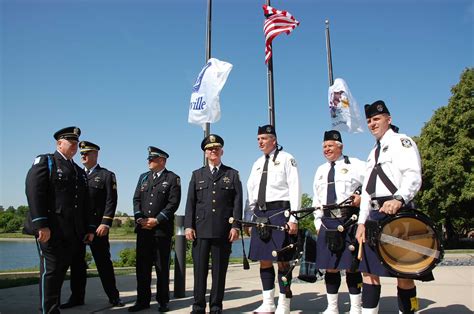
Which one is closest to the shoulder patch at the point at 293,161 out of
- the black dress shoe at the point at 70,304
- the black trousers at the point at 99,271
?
the black trousers at the point at 99,271

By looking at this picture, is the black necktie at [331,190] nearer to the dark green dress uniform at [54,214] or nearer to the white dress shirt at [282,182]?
the white dress shirt at [282,182]

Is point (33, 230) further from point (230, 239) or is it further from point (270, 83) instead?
point (270, 83)

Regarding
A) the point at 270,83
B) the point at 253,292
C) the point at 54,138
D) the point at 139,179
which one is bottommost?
the point at 253,292

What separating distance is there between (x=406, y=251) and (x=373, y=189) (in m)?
0.68

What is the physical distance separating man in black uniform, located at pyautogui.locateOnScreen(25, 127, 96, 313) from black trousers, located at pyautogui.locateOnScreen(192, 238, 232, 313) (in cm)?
150

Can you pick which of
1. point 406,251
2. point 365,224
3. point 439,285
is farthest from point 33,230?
point 439,285

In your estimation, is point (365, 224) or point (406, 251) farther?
point (365, 224)

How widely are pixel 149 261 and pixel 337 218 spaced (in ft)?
8.79

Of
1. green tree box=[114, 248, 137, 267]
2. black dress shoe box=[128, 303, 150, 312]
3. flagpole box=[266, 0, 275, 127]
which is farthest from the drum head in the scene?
green tree box=[114, 248, 137, 267]

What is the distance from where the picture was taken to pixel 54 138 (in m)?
5.29

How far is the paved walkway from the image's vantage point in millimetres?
5637

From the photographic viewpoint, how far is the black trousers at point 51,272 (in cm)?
463

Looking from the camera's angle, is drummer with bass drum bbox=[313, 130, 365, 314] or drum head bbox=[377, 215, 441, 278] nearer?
drum head bbox=[377, 215, 441, 278]

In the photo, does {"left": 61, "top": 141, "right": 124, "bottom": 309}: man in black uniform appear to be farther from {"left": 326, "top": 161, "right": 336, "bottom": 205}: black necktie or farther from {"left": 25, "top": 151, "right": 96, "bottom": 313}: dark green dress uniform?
{"left": 326, "top": 161, "right": 336, "bottom": 205}: black necktie
